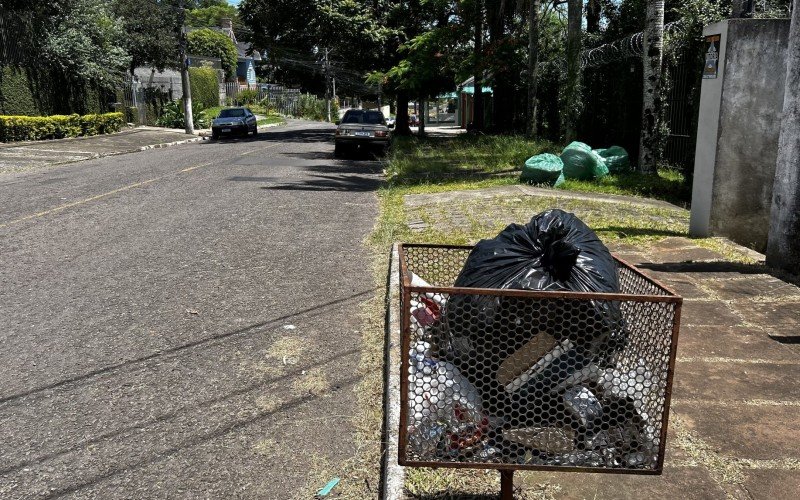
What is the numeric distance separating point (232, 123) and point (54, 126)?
769 cm

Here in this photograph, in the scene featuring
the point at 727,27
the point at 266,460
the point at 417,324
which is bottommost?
the point at 266,460

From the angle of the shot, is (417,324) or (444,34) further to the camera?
(444,34)

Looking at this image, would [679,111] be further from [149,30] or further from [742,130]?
[149,30]

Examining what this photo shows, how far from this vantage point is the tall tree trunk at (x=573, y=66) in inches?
652

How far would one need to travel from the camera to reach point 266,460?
11.6 ft

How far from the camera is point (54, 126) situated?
26.0 metres

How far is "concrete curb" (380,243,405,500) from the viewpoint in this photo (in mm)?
3146

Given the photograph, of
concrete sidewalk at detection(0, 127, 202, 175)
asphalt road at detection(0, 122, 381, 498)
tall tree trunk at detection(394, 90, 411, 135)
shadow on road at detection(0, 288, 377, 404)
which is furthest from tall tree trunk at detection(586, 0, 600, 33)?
shadow on road at detection(0, 288, 377, 404)

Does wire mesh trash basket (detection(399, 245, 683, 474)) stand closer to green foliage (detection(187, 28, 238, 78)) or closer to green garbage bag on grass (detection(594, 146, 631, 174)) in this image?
green garbage bag on grass (detection(594, 146, 631, 174))

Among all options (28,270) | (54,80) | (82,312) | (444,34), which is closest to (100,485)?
(82,312)

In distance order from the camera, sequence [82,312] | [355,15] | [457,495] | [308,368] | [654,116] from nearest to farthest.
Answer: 1. [457,495]
2. [308,368]
3. [82,312]
4. [654,116]
5. [355,15]

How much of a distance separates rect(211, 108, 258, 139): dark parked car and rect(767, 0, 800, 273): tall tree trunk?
27422 mm

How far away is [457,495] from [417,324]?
843mm

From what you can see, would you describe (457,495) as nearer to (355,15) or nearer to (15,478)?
(15,478)
